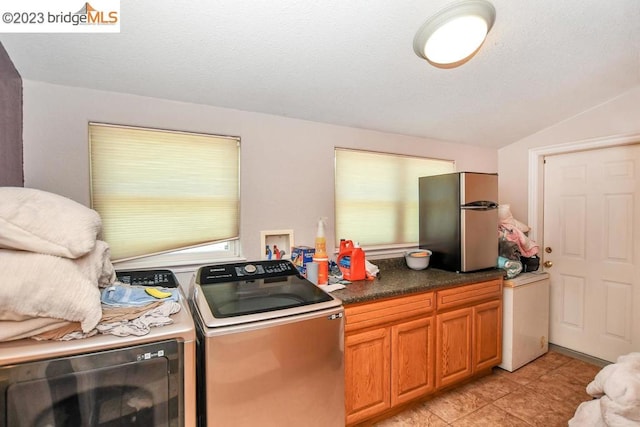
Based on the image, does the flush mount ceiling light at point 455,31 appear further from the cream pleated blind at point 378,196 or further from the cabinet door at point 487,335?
the cabinet door at point 487,335

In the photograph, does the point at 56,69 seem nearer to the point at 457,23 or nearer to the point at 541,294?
the point at 457,23

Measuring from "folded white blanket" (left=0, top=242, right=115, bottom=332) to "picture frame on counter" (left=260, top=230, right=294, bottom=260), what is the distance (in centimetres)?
108

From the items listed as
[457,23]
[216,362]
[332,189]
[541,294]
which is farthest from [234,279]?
[541,294]

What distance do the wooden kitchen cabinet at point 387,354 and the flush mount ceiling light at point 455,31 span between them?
1.40 meters

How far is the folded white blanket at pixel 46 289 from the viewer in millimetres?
815

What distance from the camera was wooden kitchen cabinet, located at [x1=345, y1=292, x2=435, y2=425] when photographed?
1.62 metres

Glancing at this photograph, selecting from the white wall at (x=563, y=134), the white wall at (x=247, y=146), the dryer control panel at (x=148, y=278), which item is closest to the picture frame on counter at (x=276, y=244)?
the white wall at (x=247, y=146)

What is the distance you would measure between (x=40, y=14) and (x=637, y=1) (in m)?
2.66

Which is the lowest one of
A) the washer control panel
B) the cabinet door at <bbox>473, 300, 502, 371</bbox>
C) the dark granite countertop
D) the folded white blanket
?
the cabinet door at <bbox>473, 300, 502, 371</bbox>

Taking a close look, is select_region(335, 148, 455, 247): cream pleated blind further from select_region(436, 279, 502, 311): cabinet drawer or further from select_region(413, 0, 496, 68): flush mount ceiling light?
select_region(413, 0, 496, 68): flush mount ceiling light

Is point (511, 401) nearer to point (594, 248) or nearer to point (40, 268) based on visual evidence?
point (594, 248)

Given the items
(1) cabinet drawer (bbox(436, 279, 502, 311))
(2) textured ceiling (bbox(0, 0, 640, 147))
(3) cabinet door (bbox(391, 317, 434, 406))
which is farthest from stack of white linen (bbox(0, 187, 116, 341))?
(1) cabinet drawer (bbox(436, 279, 502, 311))

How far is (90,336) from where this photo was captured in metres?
0.92

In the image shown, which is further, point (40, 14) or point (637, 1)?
point (637, 1)
